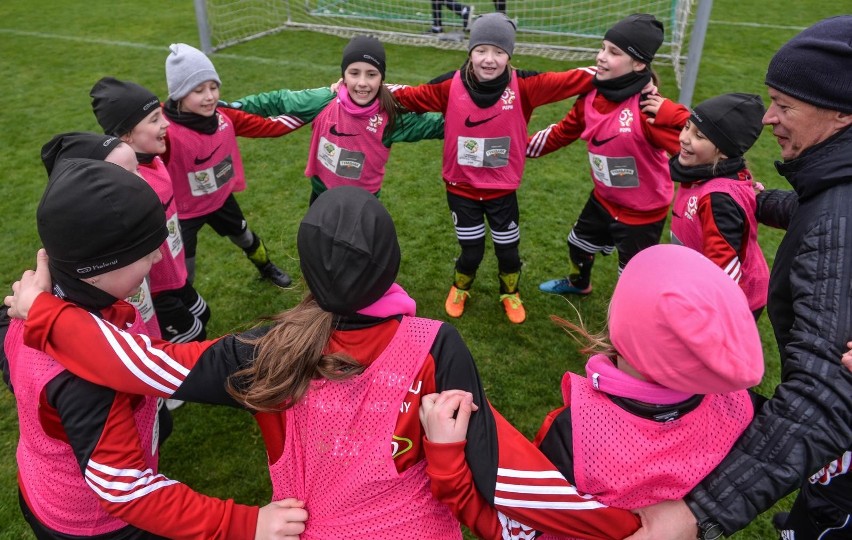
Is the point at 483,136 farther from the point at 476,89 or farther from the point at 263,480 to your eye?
the point at 263,480

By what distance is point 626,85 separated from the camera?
120 inches

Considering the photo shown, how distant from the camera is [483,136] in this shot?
328 centimetres

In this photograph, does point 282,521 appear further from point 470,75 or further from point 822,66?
point 470,75

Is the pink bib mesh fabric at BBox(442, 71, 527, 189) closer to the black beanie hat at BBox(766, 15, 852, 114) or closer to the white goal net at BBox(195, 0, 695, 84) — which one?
the black beanie hat at BBox(766, 15, 852, 114)

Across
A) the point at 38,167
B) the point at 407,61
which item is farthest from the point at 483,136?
the point at 407,61

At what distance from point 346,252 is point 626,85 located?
232cm

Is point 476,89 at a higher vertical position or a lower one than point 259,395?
higher

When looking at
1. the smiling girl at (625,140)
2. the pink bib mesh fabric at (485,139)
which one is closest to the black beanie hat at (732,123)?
the smiling girl at (625,140)

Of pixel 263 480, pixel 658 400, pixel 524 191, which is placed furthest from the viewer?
pixel 524 191

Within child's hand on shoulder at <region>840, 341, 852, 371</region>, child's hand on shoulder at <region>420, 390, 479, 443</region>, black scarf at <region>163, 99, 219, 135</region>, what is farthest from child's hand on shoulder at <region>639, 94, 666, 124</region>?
black scarf at <region>163, 99, 219, 135</region>

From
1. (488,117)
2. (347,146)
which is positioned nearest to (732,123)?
(488,117)

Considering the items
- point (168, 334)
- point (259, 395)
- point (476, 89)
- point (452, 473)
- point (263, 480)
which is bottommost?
point (263, 480)

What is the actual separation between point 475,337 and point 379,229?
241 cm

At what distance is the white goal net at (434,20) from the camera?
833 cm
